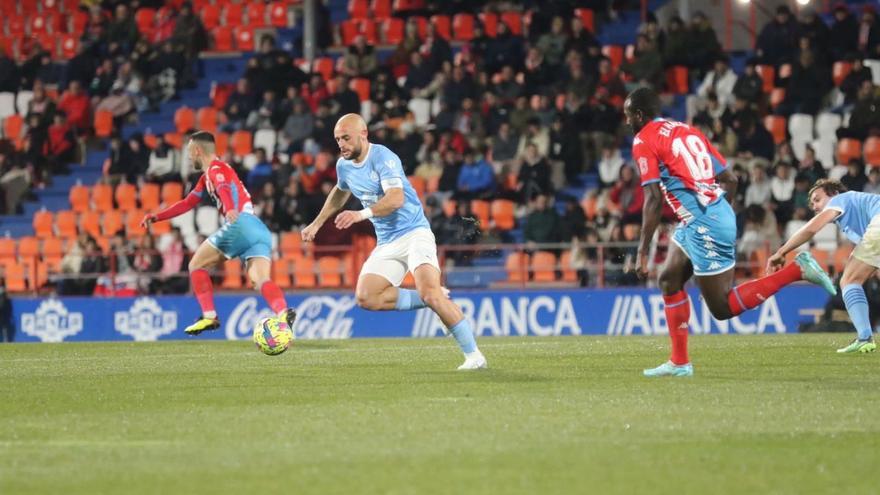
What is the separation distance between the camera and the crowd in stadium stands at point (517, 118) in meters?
24.4

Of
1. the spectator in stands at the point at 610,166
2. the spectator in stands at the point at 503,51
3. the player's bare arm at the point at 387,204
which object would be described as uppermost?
the spectator in stands at the point at 503,51

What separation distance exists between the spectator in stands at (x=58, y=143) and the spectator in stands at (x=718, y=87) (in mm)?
13254

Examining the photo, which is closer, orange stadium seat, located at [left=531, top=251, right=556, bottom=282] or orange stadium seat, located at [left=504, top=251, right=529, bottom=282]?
orange stadium seat, located at [left=504, top=251, right=529, bottom=282]

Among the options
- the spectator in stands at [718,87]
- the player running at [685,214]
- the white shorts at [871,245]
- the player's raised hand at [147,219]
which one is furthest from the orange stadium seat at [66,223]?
the player running at [685,214]

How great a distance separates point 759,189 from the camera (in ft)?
77.5

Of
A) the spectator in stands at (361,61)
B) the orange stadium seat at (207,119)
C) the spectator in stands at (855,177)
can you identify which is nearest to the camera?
the spectator in stands at (855,177)

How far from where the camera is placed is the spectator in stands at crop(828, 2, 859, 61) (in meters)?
26.3

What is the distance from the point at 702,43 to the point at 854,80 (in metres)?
3.05

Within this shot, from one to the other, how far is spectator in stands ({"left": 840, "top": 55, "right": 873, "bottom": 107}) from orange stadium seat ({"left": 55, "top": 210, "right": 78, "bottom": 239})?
48.7ft

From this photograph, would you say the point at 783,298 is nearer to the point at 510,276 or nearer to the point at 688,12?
the point at 510,276

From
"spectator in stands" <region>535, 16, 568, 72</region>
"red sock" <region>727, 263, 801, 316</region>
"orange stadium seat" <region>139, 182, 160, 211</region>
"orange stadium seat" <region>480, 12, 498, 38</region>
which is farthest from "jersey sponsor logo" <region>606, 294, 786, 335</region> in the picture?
"red sock" <region>727, 263, 801, 316</region>

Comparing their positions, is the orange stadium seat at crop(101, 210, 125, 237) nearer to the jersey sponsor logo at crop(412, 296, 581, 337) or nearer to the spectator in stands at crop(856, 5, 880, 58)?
the jersey sponsor logo at crop(412, 296, 581, 337)

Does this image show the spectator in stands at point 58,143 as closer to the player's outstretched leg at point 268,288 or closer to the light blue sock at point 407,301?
the player's outstretched leg at point 268,288

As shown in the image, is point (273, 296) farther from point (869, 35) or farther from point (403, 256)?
point (869, 35)
